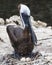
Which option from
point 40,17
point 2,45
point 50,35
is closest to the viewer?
point 2,45

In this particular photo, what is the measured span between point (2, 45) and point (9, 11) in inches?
314

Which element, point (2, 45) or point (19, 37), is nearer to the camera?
point (19, 37)

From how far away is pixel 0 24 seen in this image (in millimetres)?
13359

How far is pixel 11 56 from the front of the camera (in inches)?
352

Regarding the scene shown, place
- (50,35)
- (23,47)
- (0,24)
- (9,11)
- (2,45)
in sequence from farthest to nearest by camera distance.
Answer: (9,11), (0,24), (50,35), (2,45), (23,47)

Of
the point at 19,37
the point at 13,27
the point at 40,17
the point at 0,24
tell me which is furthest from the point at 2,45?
the point at 40,17

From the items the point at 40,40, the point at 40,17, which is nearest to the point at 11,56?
the point at 40,40

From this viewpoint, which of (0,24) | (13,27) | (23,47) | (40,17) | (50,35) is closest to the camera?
(23,47)

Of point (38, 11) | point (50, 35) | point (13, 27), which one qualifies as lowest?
point (38, 11)

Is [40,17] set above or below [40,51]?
below

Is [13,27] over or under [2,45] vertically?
over

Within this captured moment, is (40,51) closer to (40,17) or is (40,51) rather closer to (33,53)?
(33,53)

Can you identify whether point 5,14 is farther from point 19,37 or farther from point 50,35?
point 19,37

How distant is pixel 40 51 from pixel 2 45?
1.14 m
